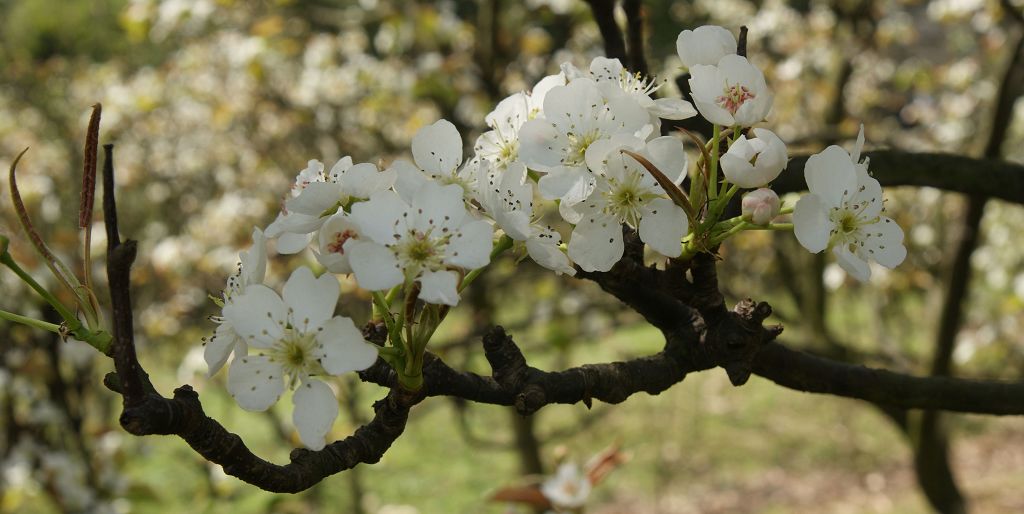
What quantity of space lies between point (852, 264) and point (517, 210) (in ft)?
1.12

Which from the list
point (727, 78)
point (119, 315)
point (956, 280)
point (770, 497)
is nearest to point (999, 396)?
point (727, 78)

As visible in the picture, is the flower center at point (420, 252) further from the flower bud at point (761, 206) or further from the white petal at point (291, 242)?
the flower bud at point (761, 206)

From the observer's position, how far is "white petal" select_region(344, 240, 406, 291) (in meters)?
0.81

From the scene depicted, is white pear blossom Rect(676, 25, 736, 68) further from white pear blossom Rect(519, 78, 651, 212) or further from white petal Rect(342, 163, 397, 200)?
white petal Rect(342, 163, 397, 200)

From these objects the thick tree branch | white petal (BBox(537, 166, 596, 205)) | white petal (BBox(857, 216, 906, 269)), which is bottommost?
Result: white petal (BBox(857, 216, 906, 269))

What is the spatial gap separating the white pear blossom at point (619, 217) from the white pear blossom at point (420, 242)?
4.5 inches

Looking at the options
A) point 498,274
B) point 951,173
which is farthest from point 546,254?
point 498,274

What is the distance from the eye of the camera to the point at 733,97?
933mm

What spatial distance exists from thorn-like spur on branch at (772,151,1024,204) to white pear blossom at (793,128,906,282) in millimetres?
464

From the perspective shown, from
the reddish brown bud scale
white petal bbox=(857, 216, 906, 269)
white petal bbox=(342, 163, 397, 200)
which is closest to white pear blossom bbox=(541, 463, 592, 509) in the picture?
white petal bbox=(857, 216, 906, 269)

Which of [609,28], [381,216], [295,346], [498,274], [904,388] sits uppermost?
[498,274]

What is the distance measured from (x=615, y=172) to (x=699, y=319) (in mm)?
274

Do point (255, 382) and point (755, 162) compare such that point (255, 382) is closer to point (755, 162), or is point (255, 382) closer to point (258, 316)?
point (258, 316)

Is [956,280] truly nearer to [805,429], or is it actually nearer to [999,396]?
[999,396]
